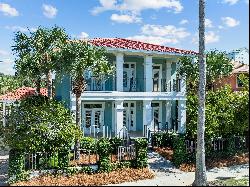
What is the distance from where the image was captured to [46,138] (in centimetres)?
1627

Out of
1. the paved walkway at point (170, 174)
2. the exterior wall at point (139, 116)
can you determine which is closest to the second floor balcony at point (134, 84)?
the exterior wall at point (139, 116)

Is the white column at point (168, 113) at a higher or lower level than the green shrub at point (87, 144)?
higher

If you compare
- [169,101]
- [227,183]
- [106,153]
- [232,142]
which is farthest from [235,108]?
[169,101]

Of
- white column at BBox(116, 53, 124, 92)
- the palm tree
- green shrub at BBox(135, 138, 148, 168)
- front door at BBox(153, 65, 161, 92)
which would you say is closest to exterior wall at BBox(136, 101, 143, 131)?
front door at BBox(153, 65, 161, 92)

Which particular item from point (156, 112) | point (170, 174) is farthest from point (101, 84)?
point (170, 174)

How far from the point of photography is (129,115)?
26.5m

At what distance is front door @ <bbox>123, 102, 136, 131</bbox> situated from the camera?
2641 cm

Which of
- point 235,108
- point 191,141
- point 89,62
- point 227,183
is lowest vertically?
point 227,183

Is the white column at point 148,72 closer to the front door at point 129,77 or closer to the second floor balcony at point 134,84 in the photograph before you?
the second floor balcony at point 134,84

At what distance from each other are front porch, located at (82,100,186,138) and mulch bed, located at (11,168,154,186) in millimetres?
6429

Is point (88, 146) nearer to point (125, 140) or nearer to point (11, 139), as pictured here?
point (125, 140)

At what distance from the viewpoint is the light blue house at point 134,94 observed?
2359cm

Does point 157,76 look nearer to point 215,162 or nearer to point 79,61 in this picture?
point 215,162

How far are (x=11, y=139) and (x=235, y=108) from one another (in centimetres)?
1044
